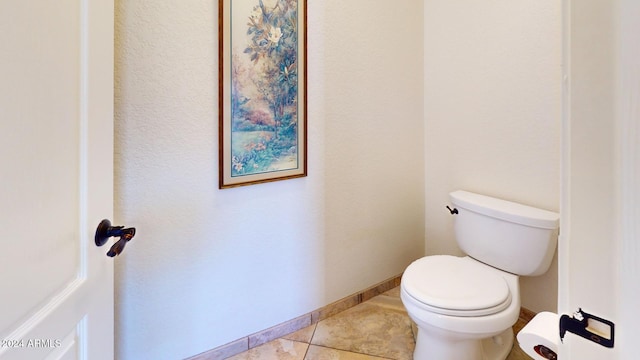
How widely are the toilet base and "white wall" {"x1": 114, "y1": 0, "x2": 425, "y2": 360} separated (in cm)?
60

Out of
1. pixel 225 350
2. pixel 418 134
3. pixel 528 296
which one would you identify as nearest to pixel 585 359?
pixel 225 350

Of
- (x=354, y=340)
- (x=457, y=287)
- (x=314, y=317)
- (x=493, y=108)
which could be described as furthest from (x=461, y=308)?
(x=493, y=108)

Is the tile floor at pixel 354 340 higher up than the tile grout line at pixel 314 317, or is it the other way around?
the tile grout line at pixel 314 317

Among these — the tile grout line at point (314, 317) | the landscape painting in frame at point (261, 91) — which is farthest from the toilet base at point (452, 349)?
the landscape painting in frame at point (261, 91)

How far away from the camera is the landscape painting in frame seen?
137cm

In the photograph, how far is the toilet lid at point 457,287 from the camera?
46.7 inches

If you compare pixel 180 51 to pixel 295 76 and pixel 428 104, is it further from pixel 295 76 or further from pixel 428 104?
Result: pixel 428 104

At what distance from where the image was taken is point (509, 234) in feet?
4.88

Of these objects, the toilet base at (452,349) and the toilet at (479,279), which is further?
the toilet base at (452,349)

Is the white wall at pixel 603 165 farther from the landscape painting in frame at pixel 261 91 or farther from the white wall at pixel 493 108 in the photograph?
the white wall at pixel 493 108

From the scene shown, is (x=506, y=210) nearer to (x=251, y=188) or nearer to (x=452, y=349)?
(x=452, y=349)

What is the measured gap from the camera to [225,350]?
1479 mm

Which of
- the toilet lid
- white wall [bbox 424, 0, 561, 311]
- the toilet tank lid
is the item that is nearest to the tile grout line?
white wall [bbox 424, 0, 561, 311]
